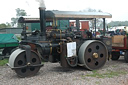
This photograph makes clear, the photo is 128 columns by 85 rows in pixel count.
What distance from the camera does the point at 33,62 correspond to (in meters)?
5.96

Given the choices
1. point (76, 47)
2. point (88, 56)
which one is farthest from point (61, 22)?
point (88, 56)

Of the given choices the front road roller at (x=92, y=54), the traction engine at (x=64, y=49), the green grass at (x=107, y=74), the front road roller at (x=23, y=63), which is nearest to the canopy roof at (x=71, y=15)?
the traction engine at (x=64, y=49)

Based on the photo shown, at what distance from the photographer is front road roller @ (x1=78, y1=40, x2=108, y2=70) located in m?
6.49

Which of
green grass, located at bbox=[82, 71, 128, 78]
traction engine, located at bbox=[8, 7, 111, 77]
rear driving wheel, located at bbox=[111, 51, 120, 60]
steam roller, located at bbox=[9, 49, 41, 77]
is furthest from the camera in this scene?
rear driving wheel, located at bbox=[111, 51, 120, 60]

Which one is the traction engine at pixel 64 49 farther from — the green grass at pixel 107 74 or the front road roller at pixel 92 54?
the green grass at pixel 107 74

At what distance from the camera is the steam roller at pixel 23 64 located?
5.59 m

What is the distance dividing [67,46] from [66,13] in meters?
1.23

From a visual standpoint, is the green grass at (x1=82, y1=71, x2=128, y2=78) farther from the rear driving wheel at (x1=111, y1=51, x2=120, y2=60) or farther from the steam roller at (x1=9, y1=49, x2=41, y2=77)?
the rear driving wheel at (x1=111, y1=51, x2=120, y2=60)

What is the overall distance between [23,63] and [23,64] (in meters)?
0.03

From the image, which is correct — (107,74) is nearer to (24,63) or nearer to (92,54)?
(92,54)

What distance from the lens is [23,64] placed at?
226 inches

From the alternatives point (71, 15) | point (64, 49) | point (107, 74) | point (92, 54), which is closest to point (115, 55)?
point (92, 54)

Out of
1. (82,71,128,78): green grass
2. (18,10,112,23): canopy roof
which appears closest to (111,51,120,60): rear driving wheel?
(18,10,112,23): canopy roof

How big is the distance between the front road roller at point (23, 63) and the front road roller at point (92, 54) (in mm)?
1631
